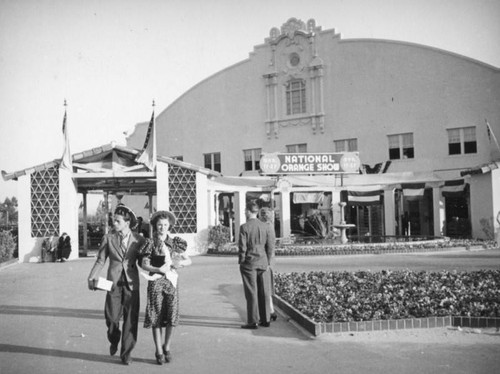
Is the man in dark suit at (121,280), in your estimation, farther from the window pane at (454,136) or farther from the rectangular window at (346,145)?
the rectangular window at (346,145)

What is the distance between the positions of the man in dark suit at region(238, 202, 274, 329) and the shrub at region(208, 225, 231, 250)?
13.1m

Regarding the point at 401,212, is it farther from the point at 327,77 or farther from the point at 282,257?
the point at 282,257

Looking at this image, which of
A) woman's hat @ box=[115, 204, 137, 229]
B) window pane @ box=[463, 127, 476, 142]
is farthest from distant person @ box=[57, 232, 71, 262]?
window pane @ box=[463, 127, 476, 142]

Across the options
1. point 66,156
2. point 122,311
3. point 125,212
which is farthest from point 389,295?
point 66,156

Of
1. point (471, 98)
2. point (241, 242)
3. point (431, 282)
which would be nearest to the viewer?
point (241, 242)

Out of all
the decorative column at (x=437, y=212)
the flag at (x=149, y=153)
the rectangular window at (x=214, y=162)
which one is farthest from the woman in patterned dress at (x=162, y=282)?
the rectangular window at (x=214, y=162)

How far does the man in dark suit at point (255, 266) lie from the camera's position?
7902mm

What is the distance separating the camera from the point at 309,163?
78.4ft

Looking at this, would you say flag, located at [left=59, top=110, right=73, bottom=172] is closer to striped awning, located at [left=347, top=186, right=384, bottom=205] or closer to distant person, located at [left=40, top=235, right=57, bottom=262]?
distant person, located at [left=40, top=235, right=57, bottom=262]

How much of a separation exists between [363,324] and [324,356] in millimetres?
1339

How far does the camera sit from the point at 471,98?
27328mm

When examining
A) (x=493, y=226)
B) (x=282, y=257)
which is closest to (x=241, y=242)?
(x=282, y=257)

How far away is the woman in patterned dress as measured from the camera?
6.17 m

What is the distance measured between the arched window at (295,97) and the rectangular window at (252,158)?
10.9 ft
